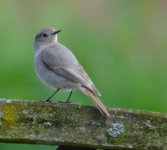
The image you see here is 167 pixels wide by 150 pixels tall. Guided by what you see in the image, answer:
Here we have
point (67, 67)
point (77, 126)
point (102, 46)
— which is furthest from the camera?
point (102, 46)

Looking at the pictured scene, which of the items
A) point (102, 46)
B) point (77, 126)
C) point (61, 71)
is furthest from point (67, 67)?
point (102, 46)

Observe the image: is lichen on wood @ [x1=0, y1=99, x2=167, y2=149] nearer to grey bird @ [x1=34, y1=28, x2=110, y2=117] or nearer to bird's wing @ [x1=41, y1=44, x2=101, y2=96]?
grey bird @ [x1=34, y1=28, x2=110, y2=117]

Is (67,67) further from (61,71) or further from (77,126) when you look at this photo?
(77,126)

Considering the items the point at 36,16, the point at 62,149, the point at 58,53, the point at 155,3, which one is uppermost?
the point at 62,149

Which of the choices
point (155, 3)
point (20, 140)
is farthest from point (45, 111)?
point (155, 3)

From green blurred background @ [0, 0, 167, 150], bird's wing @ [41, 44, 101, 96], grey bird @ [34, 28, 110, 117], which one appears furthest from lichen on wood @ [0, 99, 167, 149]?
green blurred background @ [0, 0, 167, 150]

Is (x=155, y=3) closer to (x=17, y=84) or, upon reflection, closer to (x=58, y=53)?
(x=17, y=84)

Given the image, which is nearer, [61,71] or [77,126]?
[77,126]
